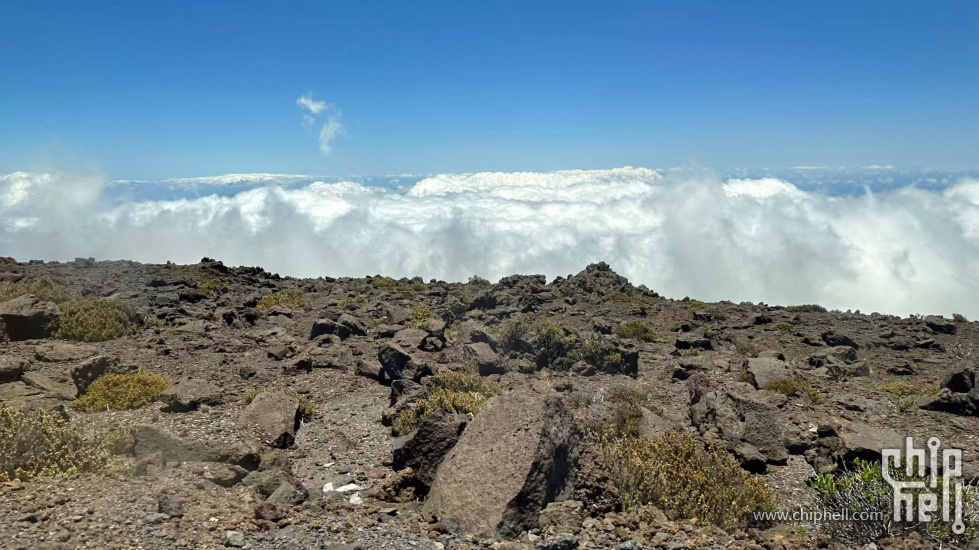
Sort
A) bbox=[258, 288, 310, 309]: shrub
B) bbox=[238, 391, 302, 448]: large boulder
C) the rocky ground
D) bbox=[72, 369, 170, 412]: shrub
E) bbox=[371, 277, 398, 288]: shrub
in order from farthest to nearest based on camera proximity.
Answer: bbox=[371, 277, 398, 288]: shrub → bbox=[258, 288, 310, 309]: shrub → bbox=[72, 369, 170, 412]: shrub → bbox=[238, 391, 302, 448]: large boulder → the rocky ground

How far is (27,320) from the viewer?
13.4 m

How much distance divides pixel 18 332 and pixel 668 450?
1468 cm

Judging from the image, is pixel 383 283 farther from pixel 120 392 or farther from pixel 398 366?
pixel 120 392

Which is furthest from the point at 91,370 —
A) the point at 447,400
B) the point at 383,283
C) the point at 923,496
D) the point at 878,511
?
the point at 383,283

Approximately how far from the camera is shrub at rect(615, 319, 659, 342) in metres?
18.1

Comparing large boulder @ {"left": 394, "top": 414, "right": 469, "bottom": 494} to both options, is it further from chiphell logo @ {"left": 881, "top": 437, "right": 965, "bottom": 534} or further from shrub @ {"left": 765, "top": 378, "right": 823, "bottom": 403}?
shrub @ {"left": 765, "top": 378, "right": 823, "bottom": 403}

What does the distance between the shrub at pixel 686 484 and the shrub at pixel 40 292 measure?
1663 cm

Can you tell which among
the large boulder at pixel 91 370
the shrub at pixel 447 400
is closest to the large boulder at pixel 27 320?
the large boulder at pixel 91 370

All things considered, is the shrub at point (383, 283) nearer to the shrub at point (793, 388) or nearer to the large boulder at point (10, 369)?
the large boulder at point (10, 369)

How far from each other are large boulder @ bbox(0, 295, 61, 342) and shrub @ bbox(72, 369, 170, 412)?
4911 millimetres

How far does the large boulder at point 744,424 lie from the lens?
8.35 metres

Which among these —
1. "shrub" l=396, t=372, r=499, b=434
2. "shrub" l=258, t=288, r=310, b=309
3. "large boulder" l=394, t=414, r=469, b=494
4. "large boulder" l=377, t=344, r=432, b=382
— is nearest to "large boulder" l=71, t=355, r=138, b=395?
"large boulder" l=377, t=344, r=432, b=382

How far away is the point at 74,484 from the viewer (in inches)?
227

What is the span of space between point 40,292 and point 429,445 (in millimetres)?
15360
